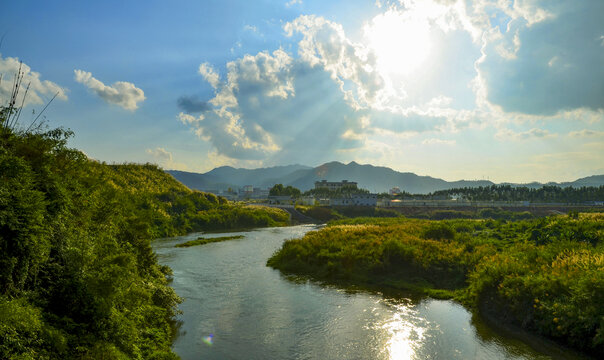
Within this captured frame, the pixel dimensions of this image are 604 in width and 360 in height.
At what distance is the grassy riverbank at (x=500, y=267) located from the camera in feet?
63.5

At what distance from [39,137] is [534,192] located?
22867cm

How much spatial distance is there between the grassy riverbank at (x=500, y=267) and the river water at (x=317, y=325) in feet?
7.58

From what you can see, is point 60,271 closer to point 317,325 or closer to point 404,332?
point 317,325

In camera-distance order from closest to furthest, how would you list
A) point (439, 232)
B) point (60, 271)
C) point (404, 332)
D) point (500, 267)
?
point (60, 271)
point (404, 332)
point (500, 267)
point (439, 232)

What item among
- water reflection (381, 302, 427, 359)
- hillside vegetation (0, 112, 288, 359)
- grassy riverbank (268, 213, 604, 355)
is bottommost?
water reflection (381, 302, 427, 359)

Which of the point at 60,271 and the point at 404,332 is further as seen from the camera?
the point at 404,332

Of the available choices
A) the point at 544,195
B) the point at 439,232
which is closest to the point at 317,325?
the point at 439,232

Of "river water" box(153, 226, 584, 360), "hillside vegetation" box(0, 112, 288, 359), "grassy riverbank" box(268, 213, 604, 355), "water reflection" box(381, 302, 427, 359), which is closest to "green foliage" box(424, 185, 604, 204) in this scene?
"grassy riverbank" box(268, 213, 604, 355)

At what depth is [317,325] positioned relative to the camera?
24.0m

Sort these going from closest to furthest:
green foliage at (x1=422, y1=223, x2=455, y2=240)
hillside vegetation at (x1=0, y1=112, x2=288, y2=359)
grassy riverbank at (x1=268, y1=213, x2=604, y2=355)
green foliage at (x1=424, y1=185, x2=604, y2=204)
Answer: hillside vegetation at (x1=0, y1=112, x2=288, y2=359) → grassy riverbank at (x1=268, y1=213, x2=604, y2=355) → green foliage at (x1=422, y1=223, x2=455, y2=240) → green foliage at (x1=424, y1=185, x2=604, y2=204)

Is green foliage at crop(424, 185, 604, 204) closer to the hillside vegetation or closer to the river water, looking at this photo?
the river water

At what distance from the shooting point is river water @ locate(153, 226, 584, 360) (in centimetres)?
2014

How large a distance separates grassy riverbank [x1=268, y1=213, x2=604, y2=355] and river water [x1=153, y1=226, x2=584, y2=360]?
91.0 inches

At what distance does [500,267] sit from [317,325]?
50.1ft
